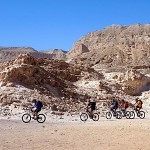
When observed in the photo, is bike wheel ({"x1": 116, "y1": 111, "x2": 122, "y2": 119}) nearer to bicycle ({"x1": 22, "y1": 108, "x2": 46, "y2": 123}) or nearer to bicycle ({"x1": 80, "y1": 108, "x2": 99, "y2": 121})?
bicycle ({"x1": 80, "y1": 108, "x2": 99, "y2": 121})

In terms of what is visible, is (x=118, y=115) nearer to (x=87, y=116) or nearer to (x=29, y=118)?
(x=87, y=116)

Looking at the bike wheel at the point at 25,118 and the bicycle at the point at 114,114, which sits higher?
the bicycle at the point at 114,114

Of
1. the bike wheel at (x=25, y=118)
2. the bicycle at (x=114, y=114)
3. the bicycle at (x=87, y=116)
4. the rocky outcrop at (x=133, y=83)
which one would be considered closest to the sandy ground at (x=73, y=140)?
the bike wheel at (x=25, y=118)

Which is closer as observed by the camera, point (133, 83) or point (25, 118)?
point (25, 118)

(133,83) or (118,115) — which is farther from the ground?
(133,83)

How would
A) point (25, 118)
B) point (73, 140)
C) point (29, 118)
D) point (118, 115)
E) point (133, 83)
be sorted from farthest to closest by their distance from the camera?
point (133, 83) → point (118, 115) → point (29, 118) → point (25, 118) → point (73, 140)

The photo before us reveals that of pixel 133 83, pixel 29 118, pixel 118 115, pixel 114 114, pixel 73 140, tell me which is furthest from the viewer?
pixel 133 83

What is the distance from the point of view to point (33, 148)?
12.5 meters

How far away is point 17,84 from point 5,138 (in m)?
15.5

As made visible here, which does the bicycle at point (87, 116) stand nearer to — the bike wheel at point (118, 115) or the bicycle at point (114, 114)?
the bicycle at point (114, 114)

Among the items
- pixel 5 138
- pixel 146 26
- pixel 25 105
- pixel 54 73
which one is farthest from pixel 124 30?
pixel 5 138

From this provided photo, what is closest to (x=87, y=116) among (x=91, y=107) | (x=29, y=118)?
(x=91, y=107)

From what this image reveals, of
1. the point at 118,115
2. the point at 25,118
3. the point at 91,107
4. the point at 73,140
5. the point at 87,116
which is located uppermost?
the point at 91,107

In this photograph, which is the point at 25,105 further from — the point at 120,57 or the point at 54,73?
the point at 120,57
